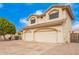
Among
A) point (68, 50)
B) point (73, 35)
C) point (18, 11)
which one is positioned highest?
point (18, 11)

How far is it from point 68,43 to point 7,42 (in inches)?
56.2

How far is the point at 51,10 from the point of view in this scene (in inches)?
175

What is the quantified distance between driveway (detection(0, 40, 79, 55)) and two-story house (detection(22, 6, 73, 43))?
12cm

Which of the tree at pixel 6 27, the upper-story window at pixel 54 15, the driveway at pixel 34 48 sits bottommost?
the driveway at pixel 34 48

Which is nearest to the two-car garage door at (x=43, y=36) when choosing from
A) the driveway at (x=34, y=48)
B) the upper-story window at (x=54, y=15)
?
the driveway at (x=34, y=48)

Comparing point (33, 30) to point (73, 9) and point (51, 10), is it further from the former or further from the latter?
point (73, 9)

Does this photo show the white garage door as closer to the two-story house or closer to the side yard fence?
the two-story house

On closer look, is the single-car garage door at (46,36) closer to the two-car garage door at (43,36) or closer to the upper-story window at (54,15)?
the two-car garage door at (43,36)

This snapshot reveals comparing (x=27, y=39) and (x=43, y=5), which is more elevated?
(x=43, y=5)

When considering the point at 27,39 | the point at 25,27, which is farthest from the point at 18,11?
the point at 27,39

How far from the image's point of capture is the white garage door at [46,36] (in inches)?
177

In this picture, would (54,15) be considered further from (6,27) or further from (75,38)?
(6,27)

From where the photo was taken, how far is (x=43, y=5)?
4395mm

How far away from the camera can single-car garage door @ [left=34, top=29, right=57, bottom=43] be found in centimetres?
450
